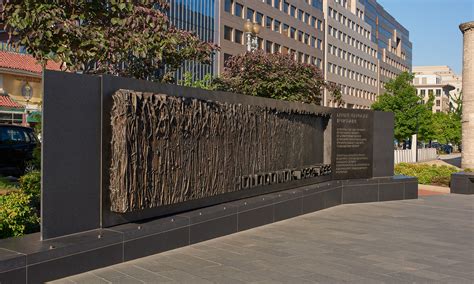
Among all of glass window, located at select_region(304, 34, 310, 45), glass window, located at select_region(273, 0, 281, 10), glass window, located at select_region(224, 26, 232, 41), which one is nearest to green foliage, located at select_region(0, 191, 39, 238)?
glass window, located at select_region(224, 26, 232, 41)

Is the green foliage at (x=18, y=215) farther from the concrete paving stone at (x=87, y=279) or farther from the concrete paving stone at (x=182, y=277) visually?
the concrete paving stone at (x=182, y=277)

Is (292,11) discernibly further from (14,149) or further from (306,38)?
(14,149)

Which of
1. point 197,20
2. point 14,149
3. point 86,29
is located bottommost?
point 14,149

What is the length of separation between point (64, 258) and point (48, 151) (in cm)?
138

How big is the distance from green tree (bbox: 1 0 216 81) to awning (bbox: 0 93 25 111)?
29.5m

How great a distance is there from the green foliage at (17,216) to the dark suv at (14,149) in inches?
301

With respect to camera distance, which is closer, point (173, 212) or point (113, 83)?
point (113, 83)

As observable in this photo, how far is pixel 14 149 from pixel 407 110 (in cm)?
4114

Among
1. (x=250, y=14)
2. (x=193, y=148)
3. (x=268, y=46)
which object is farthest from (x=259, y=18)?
(x=193, y=148)

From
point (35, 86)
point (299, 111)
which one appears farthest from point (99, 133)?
point (35, 86)

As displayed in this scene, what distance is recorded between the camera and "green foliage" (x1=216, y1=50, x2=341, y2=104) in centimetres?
1673

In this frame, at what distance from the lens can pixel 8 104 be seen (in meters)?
37.2

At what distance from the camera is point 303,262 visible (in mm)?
7336

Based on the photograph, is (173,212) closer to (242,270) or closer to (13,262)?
(242,270)
